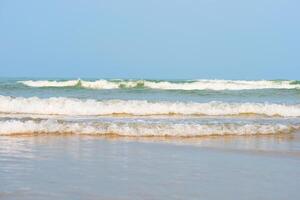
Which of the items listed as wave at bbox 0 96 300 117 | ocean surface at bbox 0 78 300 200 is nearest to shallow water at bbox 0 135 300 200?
ocean surface at bbox 0 78 300 200

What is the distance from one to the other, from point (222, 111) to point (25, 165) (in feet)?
29.5

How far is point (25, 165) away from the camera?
240 inches

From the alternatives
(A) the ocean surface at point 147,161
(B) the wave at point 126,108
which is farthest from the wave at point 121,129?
(B) the wave at point 126,108


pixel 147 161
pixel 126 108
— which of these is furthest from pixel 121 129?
pixel 126 108

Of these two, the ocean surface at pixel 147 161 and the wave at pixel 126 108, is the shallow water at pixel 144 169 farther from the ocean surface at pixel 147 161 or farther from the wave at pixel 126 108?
the wave at pixel 126 108

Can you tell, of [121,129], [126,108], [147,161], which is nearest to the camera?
[147,161]

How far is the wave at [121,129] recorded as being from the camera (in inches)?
362

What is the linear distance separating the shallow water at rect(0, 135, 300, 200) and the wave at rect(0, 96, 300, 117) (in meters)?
5.19

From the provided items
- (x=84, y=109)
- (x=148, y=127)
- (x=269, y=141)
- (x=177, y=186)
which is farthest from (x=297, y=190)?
(x=84, y=109)

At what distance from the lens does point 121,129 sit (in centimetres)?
947

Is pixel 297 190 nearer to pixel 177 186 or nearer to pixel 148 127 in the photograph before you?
pixel 177 186

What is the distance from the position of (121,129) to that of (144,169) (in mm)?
3418

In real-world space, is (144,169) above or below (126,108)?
below

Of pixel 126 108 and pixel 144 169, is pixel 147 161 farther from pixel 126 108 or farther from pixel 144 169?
pixel 126 108
